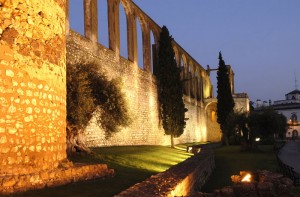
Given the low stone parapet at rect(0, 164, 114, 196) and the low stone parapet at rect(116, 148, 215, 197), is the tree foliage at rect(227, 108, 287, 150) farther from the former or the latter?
the low stone parapet at rect(0, 164, 114, 196)

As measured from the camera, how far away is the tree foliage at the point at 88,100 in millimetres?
12039

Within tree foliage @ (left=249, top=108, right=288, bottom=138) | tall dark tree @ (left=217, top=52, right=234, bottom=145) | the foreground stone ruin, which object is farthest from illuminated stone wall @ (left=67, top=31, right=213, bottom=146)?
the foreground stone ruin

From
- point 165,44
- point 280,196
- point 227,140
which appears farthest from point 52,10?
point 227,140

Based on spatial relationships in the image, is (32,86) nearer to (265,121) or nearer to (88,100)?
(88,100)

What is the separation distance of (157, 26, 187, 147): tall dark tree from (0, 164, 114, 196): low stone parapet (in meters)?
17.5

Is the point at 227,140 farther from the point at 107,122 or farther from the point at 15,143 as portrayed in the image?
the point at 15,143

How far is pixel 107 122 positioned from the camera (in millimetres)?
13984

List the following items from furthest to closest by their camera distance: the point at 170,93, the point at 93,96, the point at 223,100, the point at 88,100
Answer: the point at 223,100, the point at 170,93, the point at 93,96, the point at 88,100

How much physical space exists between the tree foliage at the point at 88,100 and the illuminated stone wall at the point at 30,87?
4482 mm

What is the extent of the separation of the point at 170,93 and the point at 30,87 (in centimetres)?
Result: 1976

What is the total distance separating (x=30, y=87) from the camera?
659 cm

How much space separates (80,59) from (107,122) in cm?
361

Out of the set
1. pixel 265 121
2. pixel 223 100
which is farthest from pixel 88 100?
pixel 223 100

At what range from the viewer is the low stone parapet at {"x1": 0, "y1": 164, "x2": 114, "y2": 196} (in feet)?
19.7
